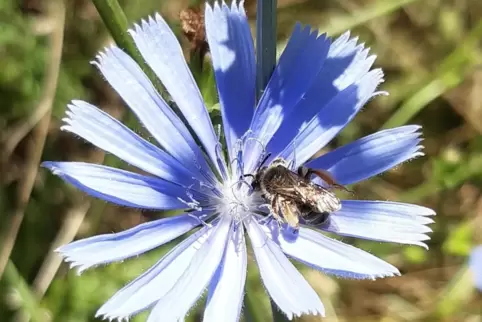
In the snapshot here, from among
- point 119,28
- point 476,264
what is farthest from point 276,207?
point 476,264

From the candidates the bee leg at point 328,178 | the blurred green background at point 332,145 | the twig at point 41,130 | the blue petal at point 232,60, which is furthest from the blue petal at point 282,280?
the twig at point 41,130

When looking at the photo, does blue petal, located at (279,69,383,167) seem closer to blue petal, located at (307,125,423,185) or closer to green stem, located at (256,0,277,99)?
blue petal, located at (307,125,423,185)

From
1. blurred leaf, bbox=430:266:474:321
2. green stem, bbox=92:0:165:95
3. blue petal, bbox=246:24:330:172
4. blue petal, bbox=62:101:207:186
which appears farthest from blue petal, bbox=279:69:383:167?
blurred leaf, bbox=430:266:474:321

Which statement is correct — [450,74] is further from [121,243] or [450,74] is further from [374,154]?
[121,243]

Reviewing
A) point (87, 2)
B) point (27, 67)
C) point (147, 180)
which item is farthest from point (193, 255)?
point (87, 2)

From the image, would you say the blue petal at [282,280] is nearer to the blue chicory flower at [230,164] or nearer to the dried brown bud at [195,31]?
the blue chicory flower at [230,164]

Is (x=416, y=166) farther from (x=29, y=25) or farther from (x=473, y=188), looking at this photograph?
(x=29, y=25)
